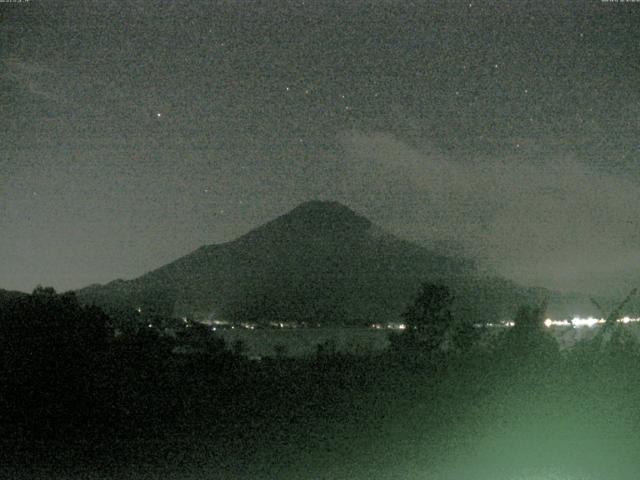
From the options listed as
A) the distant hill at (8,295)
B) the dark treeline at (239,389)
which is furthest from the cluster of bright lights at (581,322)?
the distant hill at (8,295)

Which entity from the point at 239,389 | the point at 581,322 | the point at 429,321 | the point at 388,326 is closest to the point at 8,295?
the point at 239,389

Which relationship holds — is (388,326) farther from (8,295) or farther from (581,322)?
(8,295)

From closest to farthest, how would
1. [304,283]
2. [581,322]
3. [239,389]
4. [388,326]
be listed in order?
[239,389], [581,322], [388,326], [304,283]

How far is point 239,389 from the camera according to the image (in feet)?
45.2

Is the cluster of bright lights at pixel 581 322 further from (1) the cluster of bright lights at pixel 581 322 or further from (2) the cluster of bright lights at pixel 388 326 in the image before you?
(2) the cluster of bright lights at pixel 388 326

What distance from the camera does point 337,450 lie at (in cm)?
1084

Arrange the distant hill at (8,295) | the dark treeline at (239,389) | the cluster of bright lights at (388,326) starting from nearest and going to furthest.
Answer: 1. the dark treeline at (239,389)
2. the distant hill at (8,295)
3. the cluster of bright lights at (388,326)

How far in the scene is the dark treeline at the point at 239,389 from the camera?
11648 mm

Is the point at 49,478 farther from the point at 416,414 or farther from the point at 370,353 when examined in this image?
the point at 370,353

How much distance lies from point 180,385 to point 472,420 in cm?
442

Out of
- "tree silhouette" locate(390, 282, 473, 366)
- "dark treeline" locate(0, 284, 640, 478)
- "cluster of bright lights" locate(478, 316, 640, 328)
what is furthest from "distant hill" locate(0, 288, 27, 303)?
"tree silhouette" locate(390, 282, 473, 366)

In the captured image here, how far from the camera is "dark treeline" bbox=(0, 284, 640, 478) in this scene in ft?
38.2

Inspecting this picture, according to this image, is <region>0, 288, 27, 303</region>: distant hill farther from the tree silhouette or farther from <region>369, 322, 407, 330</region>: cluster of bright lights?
<region>369, 322, 407, 330</region>: cluster of bright lights

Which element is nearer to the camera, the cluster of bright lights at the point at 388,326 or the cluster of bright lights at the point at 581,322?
the cluster of bright lights at the point at 581,322
